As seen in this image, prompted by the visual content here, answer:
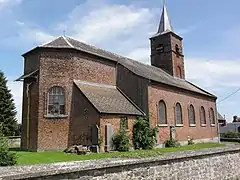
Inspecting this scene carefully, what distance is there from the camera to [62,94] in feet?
72.4

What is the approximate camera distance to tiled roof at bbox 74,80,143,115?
21231 mm

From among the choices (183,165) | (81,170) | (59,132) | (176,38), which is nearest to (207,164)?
(183,165)

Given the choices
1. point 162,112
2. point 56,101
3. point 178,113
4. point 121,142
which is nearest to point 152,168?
point 121,142

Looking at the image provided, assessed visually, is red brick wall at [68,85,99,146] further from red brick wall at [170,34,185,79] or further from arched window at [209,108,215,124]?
arched window at [209,108,215,124]

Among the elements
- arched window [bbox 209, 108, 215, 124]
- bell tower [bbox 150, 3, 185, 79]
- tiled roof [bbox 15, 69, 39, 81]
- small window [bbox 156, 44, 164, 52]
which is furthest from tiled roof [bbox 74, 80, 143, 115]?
arched window [bbox 209, 108, 215, 124]

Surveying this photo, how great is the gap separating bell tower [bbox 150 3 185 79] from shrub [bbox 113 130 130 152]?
1889cm

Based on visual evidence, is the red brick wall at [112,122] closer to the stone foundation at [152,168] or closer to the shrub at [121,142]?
the shrub at [121,142]

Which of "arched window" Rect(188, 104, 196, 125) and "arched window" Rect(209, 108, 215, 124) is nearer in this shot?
"arched window" Rect(188, 104, 196, 125)

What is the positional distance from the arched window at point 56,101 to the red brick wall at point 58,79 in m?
0.33

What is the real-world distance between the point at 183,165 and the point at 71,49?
46.4 ft

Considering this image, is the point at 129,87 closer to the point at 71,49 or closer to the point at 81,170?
the point at 71,49

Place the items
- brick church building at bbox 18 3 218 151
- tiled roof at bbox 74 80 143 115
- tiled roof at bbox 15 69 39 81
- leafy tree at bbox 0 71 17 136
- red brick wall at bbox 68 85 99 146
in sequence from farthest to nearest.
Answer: leafy tree at bbox 0 71 17 136 < tiled roof at bbox 15 69 39 81 < tiled roof at bbox 74 80 143 115 < brick church building at bbox 18 3 218 151 < red brick wall at bbox 68 85 99 146

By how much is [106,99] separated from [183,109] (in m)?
12.0

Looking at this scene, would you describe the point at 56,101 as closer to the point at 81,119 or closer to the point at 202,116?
the point at 81,119
